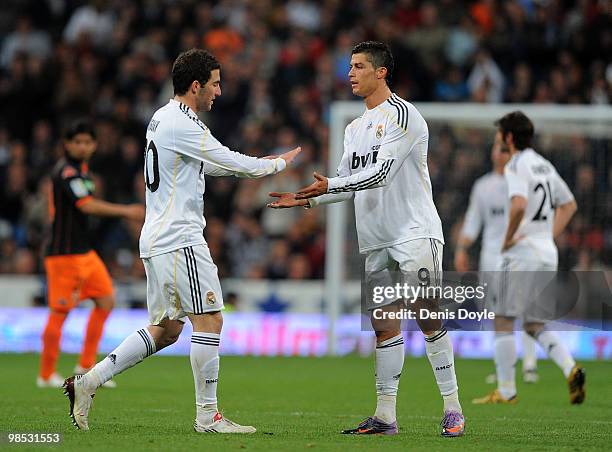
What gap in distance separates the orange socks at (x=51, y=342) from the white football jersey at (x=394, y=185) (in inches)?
175

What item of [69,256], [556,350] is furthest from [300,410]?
→ [69,256]

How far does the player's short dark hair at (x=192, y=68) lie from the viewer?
7578 millimetres

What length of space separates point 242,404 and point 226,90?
1066 cm

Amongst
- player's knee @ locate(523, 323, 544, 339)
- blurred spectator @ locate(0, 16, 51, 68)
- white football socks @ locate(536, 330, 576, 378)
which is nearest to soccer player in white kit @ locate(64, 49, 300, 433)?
white football socks @ locate(536, 330, 576, 378)

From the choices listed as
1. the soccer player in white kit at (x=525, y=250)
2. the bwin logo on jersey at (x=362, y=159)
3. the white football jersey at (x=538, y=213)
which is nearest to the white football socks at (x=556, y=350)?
the soccer player in white kit at (x=525, y=250)

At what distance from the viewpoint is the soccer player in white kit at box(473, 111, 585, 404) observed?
34.7 ft

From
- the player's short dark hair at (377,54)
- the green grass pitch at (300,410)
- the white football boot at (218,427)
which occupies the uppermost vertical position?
the player's short dark hair at (377,54)

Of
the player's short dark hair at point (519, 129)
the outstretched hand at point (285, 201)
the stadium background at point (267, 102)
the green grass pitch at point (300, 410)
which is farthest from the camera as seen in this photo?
the stadium background at point (267, 102)

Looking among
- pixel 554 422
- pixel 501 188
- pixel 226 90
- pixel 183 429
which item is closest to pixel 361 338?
pixel 501 188

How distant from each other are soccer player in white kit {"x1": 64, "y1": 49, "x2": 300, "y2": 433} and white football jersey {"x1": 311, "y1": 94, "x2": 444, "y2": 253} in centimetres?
68

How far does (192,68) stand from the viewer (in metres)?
7.58

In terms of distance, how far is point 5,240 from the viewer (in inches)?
725

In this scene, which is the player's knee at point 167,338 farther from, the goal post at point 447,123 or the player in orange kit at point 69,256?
the goal post at point 447,123

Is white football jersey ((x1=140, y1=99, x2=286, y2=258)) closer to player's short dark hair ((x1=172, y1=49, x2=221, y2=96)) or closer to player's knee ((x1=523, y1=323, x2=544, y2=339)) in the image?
player's short dark hair ((x1=172, y1=49, x2=221, y2=96))
